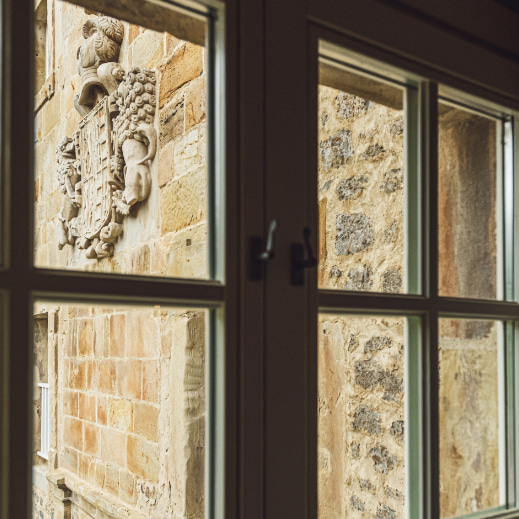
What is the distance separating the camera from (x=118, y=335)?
3740 mm

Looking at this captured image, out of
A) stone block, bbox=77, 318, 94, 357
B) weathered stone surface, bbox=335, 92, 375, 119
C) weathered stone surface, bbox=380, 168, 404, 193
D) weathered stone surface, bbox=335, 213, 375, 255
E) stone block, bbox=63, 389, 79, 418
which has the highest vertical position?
weathered stone surface, bbox=335, 92, 375, 119

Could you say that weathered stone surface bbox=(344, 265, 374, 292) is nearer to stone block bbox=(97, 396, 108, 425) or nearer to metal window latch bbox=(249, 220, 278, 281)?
metal window latch bbox=(249, 220, 278, 281)

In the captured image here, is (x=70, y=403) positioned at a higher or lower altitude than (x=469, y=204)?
lower

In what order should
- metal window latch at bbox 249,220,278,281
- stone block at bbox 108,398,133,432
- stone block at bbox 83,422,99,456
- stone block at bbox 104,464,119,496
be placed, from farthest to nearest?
1. stone block at bbox 83,422,99,456
2. stone block at bbox 104,464,119,496
3. stone block at bbox 108,398,133,432
4. metal window latch at bbox 249,220,278,281

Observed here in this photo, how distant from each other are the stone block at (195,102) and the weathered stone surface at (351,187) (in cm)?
71

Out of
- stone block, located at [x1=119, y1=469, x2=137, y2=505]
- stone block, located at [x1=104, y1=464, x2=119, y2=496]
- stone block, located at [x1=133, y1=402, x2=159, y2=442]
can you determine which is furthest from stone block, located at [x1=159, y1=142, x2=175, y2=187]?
stone block, located at [x1=104, y1=464, x2=119, y2=496]

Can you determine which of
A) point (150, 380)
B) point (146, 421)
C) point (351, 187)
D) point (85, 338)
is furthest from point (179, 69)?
point (85, 338)

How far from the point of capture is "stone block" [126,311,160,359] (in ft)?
10.8

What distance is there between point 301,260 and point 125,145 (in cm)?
259

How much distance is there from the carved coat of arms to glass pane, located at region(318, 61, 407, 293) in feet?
3.62

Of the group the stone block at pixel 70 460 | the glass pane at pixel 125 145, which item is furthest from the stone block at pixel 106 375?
the stone block at pixel 70 460

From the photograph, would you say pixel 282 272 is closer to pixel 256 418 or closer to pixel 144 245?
pixel 256 418

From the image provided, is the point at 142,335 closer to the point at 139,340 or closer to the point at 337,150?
the point at 139,340

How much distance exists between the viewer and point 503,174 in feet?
4.62
